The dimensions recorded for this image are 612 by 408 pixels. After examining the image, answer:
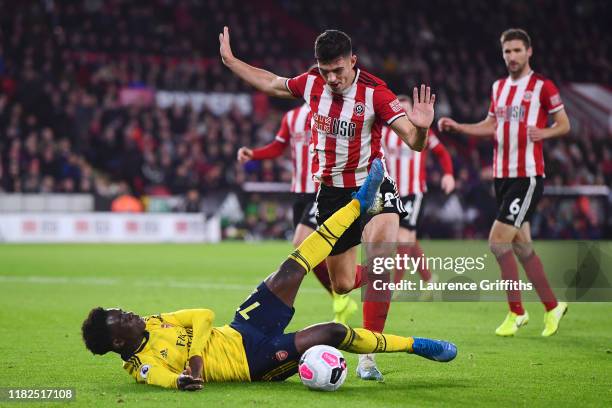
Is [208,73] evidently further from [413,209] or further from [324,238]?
[324,238]

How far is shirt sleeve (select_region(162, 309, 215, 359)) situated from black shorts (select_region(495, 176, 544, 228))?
3763 mm

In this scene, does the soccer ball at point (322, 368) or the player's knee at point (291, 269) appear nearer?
the soccer ball at point (322, 368)

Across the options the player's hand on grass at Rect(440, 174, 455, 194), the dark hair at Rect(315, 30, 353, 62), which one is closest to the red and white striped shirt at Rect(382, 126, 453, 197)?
the player's hand on grass at Rect(440, 174, 455, 194)

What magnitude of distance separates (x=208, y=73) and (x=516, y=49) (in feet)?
68.2

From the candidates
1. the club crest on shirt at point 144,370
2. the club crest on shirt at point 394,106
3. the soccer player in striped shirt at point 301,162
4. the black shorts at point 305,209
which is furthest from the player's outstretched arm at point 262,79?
the black shorts at point 305,209

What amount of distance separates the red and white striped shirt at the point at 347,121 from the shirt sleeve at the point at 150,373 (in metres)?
1.87

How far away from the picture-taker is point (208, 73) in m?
28.6

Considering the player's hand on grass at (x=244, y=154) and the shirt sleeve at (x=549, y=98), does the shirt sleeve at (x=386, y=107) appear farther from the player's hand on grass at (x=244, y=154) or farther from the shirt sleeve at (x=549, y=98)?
the player's hand on grass at (x=244, y=154)

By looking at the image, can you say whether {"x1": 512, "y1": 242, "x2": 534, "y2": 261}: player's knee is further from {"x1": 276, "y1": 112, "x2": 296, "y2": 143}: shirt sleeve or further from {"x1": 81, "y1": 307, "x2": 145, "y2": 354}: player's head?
{"x1": 81, "y1": 307, "x2": 145, "y2": 354}: player's head

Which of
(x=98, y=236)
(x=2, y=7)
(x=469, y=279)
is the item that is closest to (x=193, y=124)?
(x=98, y=236)

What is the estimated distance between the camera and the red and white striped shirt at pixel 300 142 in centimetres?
961

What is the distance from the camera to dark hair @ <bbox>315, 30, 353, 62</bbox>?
5883mm

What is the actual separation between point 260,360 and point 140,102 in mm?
21857

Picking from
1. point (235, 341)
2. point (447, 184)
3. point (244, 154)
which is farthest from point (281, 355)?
point (447, 184)
